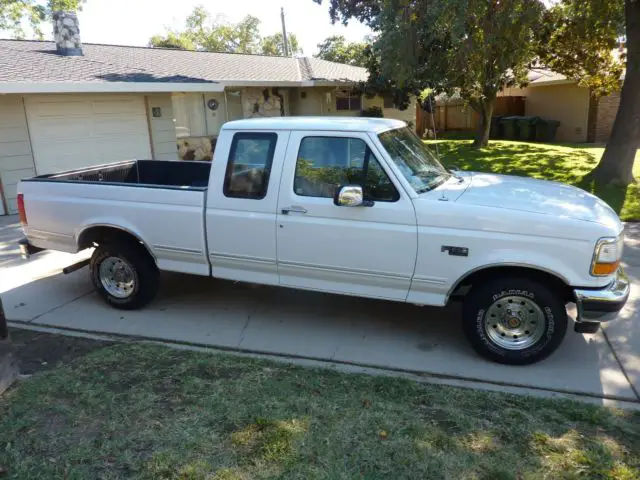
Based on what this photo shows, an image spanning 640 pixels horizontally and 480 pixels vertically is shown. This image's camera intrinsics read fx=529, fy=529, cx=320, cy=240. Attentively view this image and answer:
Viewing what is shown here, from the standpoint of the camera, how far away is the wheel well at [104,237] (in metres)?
5.61

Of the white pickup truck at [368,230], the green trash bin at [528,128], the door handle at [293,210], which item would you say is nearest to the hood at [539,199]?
the white pickup truck at [368,230]

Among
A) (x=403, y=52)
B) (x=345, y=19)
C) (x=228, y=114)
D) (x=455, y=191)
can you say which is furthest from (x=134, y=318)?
(x=345, y=19)

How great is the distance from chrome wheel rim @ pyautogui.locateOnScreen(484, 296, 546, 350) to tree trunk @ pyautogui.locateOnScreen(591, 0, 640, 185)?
28.7 feet

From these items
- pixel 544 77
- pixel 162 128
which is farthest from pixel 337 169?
pixel 544 77

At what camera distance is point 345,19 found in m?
19.5

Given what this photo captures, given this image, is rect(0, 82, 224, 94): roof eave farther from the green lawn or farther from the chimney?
the green lawn

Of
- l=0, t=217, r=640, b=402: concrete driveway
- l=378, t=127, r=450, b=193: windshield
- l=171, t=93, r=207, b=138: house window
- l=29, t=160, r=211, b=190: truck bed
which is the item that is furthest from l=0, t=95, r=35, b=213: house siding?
l=378, t=127, r=450, b=193: windshield

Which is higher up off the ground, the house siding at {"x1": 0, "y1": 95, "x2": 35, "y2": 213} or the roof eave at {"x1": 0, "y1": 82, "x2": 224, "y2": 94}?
the roof eave at {"x1": 0, "y1": 82, "x2": 224, "y2": 94}

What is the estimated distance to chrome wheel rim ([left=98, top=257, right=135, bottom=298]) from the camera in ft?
18.6

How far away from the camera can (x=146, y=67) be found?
575 inches

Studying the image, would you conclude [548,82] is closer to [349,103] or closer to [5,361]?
[349,103]

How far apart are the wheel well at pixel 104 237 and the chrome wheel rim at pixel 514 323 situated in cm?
Result: 345

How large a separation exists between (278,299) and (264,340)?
3.52ft

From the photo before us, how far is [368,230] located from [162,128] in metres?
10.8
